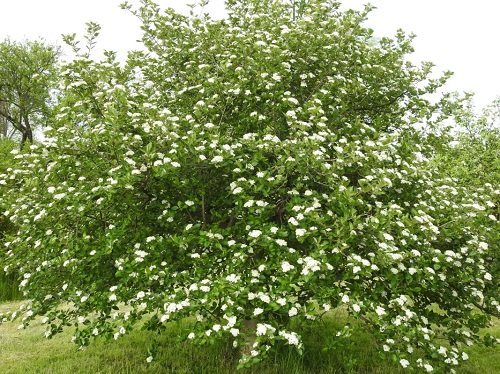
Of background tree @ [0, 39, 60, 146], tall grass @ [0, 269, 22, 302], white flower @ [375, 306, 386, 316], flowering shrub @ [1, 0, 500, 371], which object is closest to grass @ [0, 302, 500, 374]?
flowering shrub @ [1, 0, 500, 371]

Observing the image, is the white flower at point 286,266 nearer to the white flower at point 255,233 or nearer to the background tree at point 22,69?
the white flower at point 255,233

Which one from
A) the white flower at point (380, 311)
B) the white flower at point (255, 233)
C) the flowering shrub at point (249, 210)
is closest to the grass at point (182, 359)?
the flowering shrub at point (249, 210)

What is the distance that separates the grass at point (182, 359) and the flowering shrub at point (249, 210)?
5.05 feet

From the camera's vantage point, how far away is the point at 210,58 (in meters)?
6.93

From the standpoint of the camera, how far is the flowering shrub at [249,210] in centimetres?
461

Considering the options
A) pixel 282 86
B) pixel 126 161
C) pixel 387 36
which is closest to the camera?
pixel 126 161

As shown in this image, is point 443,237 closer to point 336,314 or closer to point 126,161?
point 126,161

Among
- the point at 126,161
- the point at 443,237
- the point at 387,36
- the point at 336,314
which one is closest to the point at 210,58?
the point at 126,161

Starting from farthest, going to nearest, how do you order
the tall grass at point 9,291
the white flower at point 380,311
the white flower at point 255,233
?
the tall grass at point 9,291, the white flower at point 255,233, the white flower at point 380,311

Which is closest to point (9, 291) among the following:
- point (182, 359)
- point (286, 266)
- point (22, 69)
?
point (182, 359)

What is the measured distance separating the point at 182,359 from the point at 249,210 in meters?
3.75

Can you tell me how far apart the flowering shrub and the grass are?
154 cm

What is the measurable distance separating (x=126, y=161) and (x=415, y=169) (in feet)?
12.9

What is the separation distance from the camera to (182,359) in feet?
23.4
